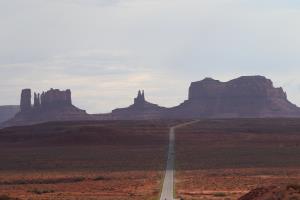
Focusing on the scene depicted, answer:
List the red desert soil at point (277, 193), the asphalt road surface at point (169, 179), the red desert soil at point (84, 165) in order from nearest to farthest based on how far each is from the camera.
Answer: the red desert soil at point (277, 193) < the asphalt road surface at point (169, 179) < the red desert soil at point (84, 165)

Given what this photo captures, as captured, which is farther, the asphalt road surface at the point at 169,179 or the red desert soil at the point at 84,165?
the red desert soil at the point at 84,165

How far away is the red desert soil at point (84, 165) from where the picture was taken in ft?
141

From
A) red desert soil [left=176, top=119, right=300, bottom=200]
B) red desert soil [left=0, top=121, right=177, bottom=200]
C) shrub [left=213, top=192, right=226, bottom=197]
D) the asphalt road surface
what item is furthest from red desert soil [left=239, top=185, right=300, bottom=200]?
shrub [left=213, top=192, right=226, bottom=197]

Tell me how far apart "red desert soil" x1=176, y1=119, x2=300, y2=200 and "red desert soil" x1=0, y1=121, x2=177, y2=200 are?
2702mm

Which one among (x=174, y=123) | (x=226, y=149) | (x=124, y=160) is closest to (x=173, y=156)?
(x=124, y=160)

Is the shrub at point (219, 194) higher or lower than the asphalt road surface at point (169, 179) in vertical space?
lower

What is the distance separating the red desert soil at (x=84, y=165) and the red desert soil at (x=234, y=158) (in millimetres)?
2702

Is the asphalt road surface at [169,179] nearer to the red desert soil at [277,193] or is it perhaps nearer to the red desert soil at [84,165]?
the red desert soil at [84,165]

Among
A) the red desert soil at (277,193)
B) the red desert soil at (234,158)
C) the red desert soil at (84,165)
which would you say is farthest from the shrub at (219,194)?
the red desert soil at (277,193)

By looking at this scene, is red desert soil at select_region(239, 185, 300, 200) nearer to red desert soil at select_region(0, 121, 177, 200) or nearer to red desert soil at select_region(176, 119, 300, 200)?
red desert soil at select_region(176, 119, 300, 200)

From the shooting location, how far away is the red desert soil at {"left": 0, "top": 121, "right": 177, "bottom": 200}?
42844 mm

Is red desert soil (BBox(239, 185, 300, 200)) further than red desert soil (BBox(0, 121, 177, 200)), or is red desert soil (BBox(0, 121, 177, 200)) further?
red desert soil (BBox(0, 121, 177, 200))

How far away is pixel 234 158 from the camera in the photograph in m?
74.8

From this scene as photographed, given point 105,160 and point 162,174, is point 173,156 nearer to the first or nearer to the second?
point 105,160
